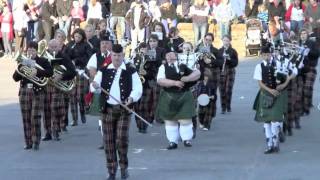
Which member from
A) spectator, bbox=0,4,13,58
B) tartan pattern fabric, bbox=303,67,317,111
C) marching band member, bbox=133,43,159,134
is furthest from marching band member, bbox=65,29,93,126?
spectator, bbox=0,4,13,58

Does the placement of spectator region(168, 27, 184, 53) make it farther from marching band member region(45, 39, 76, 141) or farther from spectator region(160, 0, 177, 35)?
spectator region(160, 0, 177, 35)

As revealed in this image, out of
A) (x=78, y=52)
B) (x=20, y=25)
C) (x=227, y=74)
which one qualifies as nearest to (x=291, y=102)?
(x=227, y=74)

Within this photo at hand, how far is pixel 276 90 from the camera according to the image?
13.5m

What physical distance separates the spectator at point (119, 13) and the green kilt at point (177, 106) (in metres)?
13.1

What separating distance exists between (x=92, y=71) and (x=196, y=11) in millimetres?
13176

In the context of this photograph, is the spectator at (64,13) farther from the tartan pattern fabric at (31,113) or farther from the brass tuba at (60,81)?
the tartan pattern fabric at (31,113)

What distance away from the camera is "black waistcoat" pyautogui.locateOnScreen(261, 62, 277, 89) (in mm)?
13484

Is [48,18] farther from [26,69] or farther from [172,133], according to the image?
[172,133]

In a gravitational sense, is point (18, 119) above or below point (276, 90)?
below

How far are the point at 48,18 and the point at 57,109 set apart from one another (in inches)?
506

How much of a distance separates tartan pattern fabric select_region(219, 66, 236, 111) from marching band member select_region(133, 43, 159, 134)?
2.37 meters

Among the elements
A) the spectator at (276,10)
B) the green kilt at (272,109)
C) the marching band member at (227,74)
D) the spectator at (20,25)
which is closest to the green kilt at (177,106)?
the green kilt at (272,109)

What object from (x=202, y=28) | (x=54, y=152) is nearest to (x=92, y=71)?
(x=54, y=152)

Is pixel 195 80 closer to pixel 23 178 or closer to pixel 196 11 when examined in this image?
pixel 23 178
